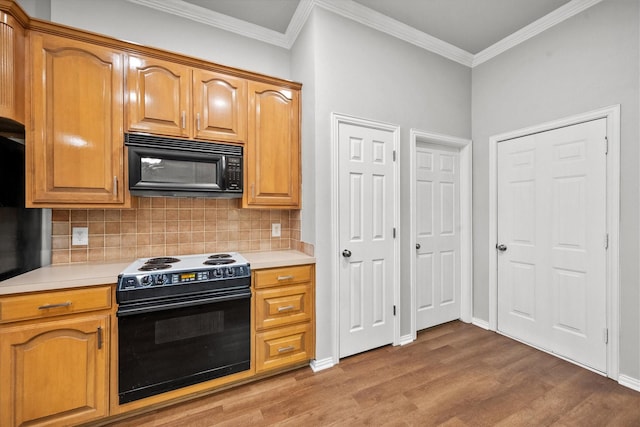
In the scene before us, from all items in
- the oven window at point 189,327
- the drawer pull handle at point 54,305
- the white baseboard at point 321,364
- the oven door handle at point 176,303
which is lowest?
the white baseboard at point 321,364

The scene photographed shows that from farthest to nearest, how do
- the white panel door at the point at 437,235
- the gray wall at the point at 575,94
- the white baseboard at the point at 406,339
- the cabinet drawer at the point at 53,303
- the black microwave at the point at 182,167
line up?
1. the white panel door at the point at 437,235
2. the white baseboard at the point at 406,339
3. the gray wall at the point at 575,94
4. the black microwave at the point at 182,167
5. the cabinet drawer at the point at 53,303

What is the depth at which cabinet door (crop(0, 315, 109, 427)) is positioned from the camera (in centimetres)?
143

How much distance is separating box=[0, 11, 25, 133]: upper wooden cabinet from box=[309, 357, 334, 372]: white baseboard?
2.58m

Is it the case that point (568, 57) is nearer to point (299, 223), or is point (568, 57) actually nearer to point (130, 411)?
point (299, 223)

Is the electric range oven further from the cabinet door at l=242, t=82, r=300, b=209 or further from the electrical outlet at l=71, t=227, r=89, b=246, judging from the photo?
the cabinet door at l=242, t=82, r=300, b=209

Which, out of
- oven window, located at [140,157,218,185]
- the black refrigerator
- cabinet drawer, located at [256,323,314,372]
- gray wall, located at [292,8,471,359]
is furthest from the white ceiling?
cabinet drawer, located at [256,323,314,372]

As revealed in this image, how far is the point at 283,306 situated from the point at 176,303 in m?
0.76

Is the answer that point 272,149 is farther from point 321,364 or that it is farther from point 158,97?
point 321,364

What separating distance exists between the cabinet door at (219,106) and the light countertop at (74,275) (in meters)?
1.06

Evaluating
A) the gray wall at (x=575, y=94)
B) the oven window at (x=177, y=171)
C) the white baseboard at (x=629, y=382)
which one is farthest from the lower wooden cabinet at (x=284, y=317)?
the white baseboard at (x=629, y=382)

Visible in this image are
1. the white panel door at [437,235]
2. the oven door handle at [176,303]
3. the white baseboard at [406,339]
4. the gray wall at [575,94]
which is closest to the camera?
the oven door handle at [176,303]

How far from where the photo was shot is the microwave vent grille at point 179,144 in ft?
6.18

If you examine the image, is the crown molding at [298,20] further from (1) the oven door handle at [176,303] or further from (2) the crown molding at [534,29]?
(1) the oven door handle at [176,303]

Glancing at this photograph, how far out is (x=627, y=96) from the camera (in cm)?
201
